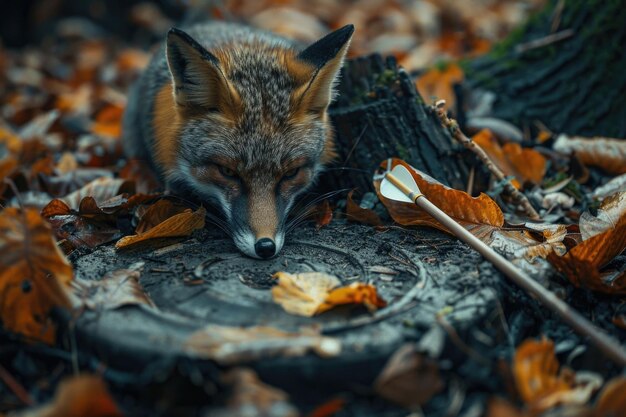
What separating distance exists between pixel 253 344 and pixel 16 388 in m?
0.95

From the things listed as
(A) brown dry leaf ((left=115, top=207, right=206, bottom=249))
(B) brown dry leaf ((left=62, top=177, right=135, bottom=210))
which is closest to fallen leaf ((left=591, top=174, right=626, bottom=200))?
(A) brown dry leaf ((left=115, top=207, right=206, bottom=249))

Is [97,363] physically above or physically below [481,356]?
below

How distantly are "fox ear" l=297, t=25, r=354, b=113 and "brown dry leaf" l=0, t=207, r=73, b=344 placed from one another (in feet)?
5.61

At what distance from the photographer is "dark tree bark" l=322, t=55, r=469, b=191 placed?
12.5ft

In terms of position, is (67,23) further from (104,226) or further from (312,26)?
(104,226)

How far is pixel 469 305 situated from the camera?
99.6 inches

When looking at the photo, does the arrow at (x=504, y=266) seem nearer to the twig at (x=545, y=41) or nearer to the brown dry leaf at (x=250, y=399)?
the brown dry leaf at (x=250, y=399)

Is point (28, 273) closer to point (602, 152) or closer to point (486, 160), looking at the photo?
Result: point (486, 160)

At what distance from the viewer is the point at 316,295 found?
2588 mm

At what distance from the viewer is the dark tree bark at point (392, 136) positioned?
380 cm

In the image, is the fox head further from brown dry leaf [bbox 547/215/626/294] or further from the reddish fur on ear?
brown dry leaf [bbox 547/215/626/294]

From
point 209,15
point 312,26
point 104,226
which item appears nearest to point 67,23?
point 209,15

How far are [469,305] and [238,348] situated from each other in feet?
3.34

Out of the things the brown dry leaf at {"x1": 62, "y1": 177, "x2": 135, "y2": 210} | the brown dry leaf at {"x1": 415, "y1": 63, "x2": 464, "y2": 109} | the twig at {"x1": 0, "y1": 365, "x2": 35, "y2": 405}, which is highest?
the brown dry leaf at {"x1": 415, "y1": 63, "x2": 464, "y2": 109}
